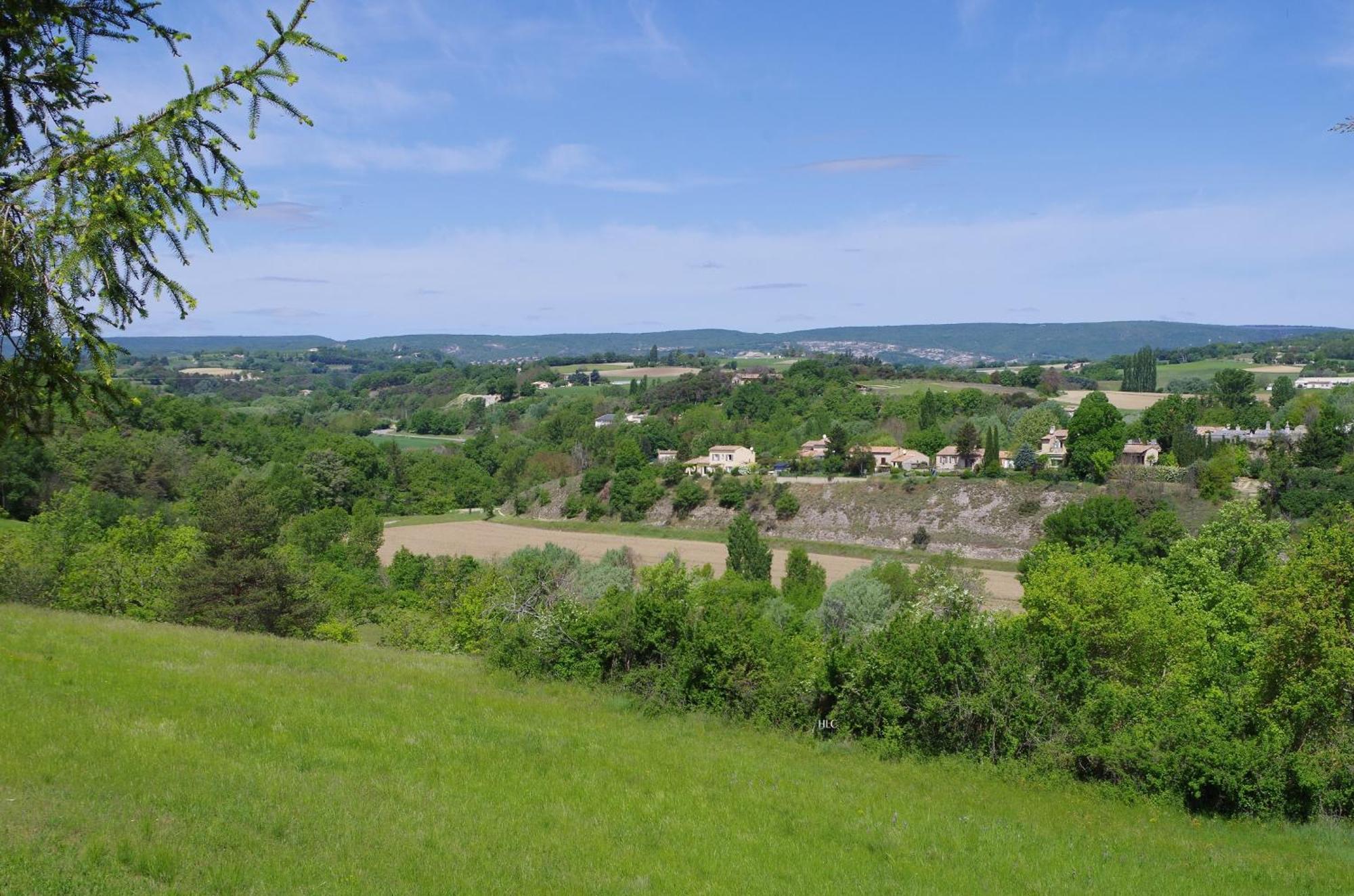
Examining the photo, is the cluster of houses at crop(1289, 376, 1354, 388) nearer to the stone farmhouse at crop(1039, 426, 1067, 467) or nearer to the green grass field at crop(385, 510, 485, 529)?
the stone farmhouse at crop(1039, 426, 1067, 467)

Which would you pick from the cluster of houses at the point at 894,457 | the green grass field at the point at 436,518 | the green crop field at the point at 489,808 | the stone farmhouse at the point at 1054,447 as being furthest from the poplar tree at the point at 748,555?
the green crop field at the point at 489,808

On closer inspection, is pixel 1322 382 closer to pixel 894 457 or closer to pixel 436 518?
pixel 894 457

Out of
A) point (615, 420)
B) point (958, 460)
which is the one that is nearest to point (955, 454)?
point (958, 460)

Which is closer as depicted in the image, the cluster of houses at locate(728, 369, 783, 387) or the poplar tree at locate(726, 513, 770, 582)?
the poplar tree at locate(726, 513, 770, 582)

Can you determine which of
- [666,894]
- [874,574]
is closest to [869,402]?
[874,574]

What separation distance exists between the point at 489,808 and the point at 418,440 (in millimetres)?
134790

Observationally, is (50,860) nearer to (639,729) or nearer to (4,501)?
(639,729)

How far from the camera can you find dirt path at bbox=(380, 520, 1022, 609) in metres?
60.4

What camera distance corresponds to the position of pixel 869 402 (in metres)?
117

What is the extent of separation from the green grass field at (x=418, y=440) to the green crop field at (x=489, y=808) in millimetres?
112221

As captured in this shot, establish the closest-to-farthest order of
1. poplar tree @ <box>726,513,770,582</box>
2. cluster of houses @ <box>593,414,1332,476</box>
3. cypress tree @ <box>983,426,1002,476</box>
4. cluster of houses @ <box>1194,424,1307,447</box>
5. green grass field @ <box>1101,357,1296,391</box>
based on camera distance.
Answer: poplar tree @ <box>726,513,770,582</box> → cluster of houses @ <box>1194,424,1307,447</box> → cluster of houses @ <box>593,414,1332,476</box> → cypress tree @ <box>983,426,1002,476</box> → green grass field @ <box>1101,357,1296,391</box>

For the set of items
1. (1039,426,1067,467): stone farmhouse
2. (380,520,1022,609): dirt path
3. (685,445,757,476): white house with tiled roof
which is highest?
(1039,426,1067,467): stone farmhouse

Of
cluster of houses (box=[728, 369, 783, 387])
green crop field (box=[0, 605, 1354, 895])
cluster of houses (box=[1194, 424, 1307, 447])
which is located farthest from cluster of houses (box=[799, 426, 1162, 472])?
green crop field (box=[0, 605, 1354, 895])

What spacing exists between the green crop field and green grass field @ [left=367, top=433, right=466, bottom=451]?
112221 millimetres
